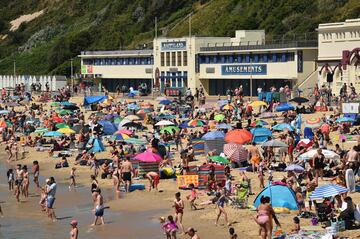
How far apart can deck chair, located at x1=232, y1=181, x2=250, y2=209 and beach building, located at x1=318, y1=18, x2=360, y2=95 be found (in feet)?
87.6

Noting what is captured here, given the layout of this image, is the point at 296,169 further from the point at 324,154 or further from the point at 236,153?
the point at 236,153

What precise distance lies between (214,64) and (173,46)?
4464 millimetres

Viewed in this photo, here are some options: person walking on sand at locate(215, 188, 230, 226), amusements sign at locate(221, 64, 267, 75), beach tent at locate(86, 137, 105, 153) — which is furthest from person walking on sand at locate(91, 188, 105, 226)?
amusements sign at locate(221, 64, 267, 75)

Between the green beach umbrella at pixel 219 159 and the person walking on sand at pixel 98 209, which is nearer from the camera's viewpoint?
the person walking on sand at pixel 98 209

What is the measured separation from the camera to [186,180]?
26.3m

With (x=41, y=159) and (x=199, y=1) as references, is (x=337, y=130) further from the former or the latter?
(x=199, y=1)

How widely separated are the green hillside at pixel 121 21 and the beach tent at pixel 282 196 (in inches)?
1703

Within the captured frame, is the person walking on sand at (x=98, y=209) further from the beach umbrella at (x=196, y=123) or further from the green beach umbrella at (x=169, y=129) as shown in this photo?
the beach umbrella at (x=196, y=123)

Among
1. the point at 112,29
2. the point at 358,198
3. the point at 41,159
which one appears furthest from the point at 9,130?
the point at 112,29

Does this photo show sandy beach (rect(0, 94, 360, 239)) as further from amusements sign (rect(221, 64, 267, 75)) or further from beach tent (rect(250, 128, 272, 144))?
amusements sign (rect(221, 64, 267, 75))

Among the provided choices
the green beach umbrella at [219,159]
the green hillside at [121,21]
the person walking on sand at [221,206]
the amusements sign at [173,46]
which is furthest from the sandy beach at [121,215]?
the green hillside at [121,21]

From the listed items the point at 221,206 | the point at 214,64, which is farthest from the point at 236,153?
the point at 214,64

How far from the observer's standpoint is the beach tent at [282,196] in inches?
836

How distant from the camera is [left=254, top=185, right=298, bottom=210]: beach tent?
836 inches
